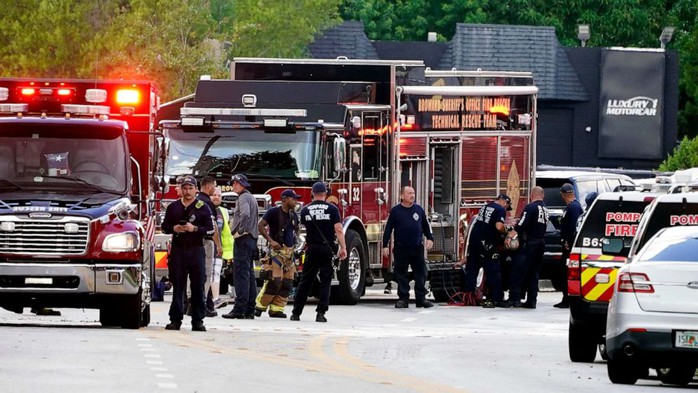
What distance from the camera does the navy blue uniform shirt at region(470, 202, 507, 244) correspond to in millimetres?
28594

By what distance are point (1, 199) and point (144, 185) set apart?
1856mm

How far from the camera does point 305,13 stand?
60.1 meters

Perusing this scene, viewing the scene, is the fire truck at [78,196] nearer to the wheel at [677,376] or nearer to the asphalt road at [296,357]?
the asphalt road at [296,357]

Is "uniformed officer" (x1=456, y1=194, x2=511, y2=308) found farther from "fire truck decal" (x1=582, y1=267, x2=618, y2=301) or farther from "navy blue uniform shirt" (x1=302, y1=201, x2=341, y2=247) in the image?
"fire truck decal" (x1=582, y1=267, x2=618, y2=301)

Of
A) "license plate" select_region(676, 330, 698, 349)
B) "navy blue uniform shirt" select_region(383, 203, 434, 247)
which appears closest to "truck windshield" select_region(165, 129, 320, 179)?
"navy blue uniform shirt" select_region(383, 203, 434, 247)

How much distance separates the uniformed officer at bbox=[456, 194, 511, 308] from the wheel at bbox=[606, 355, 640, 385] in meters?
12.0

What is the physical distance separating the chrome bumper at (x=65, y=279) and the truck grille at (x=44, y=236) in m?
0.16

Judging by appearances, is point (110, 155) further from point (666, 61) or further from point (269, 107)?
point (666, 61)

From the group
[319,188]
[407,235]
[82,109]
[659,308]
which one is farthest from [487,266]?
[659,308]

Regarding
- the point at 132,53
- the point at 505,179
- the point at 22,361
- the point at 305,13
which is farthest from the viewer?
the point at 305,13

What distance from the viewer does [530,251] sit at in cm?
2848

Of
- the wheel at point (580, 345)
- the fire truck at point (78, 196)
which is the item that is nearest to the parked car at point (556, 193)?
the fire truck at point (78, 196)

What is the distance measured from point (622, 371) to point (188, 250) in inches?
248

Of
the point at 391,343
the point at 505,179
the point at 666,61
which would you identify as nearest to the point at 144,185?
the point at 391,343
